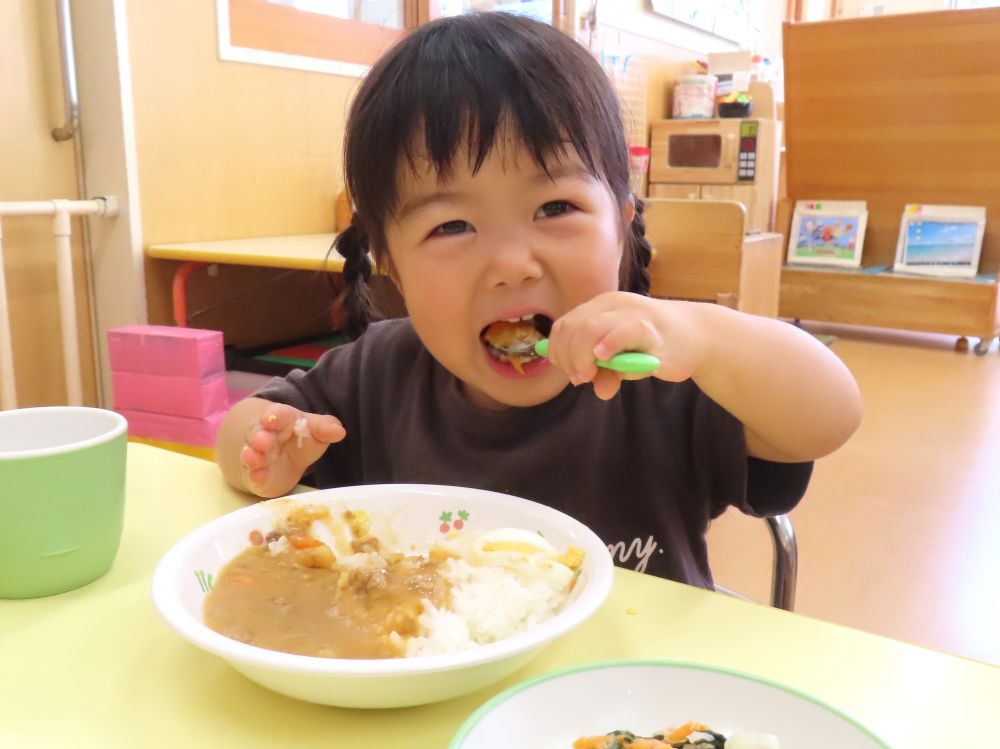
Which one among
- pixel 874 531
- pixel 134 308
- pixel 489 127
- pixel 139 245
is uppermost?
pixel 489 127

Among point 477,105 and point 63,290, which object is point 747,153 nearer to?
point 63,290

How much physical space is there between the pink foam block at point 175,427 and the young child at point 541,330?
3.21 feet

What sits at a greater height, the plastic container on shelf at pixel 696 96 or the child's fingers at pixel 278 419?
the plastic container on shelf at pixel 696 96

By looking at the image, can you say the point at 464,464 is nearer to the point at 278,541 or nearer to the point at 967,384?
the point at 278,541

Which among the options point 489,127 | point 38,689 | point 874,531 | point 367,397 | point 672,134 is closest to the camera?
point 38,689

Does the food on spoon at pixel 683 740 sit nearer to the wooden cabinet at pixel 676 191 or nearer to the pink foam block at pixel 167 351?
the pink foam block at pixel 167 351

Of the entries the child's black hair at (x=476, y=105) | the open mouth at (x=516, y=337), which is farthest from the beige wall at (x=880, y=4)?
the open mouth at (x=516, y=337)

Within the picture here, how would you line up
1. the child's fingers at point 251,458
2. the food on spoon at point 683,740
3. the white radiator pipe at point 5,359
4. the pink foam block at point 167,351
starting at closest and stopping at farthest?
1. the food on spoon at point 683,740
2. the child's fingers at point 251,458
3. the pink foam block at point 167,351
4. the white radiator pipe at point 5,359

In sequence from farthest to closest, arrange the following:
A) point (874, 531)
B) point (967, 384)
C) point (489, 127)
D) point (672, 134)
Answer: point (672, 134), point (967, 384), point (874, 531), point (489, 127)

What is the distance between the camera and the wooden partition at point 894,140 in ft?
12.5

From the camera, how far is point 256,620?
0.51m

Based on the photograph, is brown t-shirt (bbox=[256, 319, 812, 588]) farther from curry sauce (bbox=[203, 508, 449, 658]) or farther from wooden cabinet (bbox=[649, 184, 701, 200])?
wooden cabinet (bbox=[649, 184, 701, 200])

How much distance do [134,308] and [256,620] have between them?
1.92 metres

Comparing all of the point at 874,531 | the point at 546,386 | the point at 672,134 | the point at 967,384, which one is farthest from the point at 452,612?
the point at 672,134
